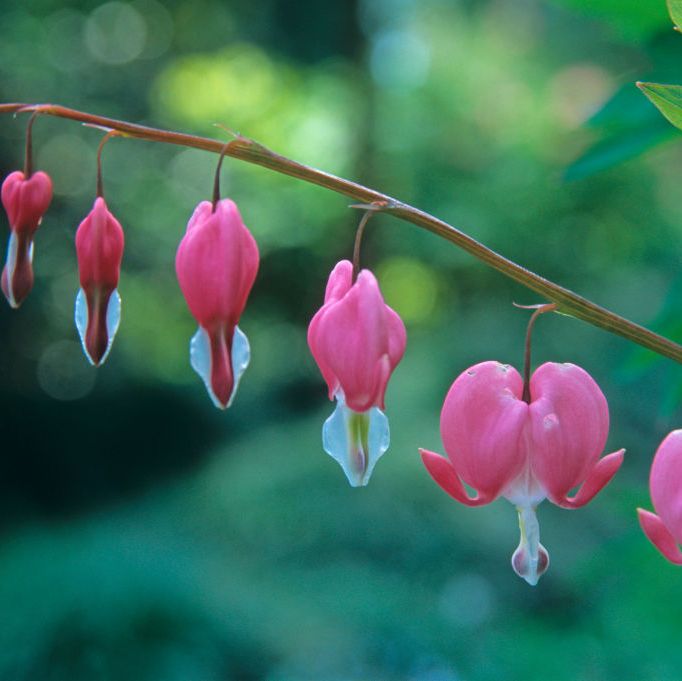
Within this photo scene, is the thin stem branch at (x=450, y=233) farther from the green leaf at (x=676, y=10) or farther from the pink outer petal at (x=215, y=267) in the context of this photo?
the green leaf at (x=676, y=10)

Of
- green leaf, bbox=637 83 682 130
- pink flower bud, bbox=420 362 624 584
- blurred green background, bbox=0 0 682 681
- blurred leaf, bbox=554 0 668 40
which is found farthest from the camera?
blurred green background, bbox=0 0 682 681

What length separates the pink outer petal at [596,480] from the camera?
640 millimetres

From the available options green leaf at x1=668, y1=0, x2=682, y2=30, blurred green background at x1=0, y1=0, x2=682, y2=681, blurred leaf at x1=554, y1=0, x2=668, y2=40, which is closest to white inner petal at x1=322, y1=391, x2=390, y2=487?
green leaf at x1=668, y1=0, x2=682, y2=30

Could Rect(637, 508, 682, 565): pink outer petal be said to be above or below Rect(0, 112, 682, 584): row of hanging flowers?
below

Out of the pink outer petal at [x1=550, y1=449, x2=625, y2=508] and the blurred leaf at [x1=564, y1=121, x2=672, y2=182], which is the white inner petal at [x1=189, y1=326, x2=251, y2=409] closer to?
the pink outer petal at [x1=550, y1=449, x2=625, y2=508]

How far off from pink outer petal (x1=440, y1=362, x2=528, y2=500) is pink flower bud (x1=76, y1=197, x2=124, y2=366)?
0.27 metres

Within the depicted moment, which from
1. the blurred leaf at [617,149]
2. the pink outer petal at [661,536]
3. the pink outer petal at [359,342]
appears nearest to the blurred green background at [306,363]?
the blurred leaf at [617,149]

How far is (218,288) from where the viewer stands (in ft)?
2.11

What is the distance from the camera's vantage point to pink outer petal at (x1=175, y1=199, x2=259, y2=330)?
0.64 m

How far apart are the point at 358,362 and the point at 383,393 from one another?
41 mm

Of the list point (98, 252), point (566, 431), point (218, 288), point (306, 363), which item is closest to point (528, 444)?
point (566, 431)

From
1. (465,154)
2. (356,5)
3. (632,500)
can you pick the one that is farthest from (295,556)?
(356,5)

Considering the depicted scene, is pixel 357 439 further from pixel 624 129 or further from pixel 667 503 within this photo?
pixel 624 129

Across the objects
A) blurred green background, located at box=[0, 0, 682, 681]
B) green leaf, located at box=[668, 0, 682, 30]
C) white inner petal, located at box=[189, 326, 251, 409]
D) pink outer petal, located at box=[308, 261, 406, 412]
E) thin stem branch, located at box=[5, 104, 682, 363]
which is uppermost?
green leaf, located at box=[668, 0, 682, 30]
